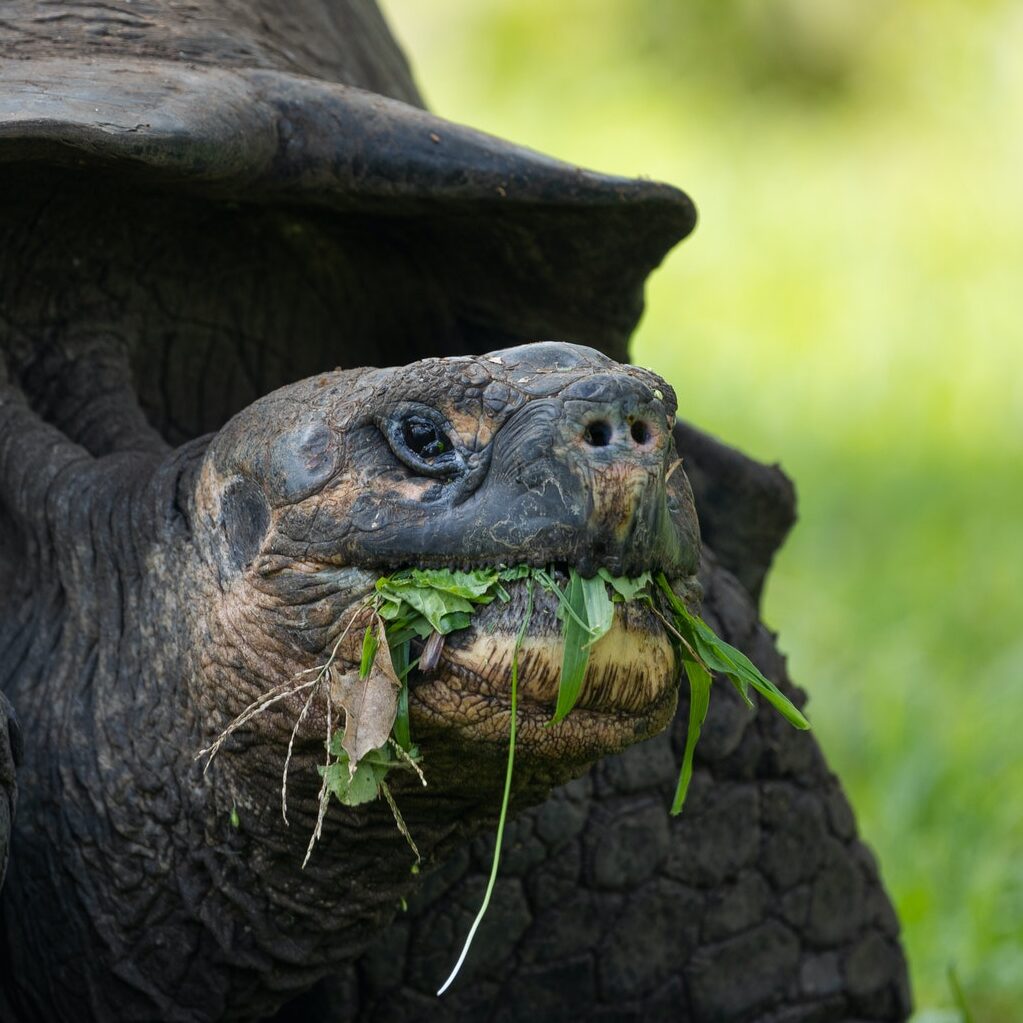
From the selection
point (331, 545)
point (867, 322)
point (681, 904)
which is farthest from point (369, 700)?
point (867, 322)

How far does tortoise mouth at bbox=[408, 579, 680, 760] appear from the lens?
168cm

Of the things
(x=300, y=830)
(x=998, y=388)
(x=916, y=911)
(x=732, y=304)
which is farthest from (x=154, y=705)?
(x=732, y=304)

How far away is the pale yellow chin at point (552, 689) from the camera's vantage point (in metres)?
1.69

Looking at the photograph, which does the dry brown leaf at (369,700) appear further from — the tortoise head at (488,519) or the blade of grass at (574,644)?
the blade of grass at (574,644)

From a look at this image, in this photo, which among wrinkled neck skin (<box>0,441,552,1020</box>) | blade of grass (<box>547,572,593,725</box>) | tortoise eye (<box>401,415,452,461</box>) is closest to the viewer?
blade of grass (<box>547,572,593,725</box>)

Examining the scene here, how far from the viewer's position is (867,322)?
24.2 ft

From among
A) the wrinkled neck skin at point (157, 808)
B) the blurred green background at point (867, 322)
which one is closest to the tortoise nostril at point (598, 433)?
the wrinkled neck skin at point (157, 808)

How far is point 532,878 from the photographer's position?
2.52 m

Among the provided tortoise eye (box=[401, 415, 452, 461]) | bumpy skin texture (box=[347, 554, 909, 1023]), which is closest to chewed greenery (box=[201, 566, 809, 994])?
tortoise eye (box=[401, 415, 452, 461])

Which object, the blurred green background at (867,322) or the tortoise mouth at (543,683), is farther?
the blurred green background at (867,322)

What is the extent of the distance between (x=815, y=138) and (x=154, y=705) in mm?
8296

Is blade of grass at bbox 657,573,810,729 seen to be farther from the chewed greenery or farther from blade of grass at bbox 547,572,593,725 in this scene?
blade of grass at bbox 547,572,593,725

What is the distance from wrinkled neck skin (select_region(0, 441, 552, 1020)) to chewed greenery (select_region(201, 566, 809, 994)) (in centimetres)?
9

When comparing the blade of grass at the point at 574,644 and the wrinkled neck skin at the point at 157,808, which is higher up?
the blade of grass at the point at 574,644
